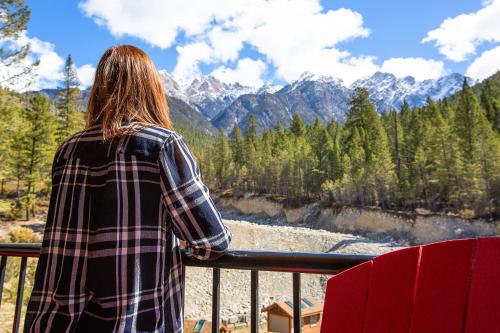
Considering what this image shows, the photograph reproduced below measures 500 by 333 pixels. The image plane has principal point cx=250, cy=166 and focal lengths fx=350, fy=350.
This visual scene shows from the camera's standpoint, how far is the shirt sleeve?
1242mm

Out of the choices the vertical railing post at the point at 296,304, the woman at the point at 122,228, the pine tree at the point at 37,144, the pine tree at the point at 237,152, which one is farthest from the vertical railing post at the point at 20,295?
the pine tree at the point at 237,152

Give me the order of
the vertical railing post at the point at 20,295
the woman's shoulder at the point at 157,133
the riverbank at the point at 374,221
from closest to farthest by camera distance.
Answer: the woman's shoulder at the point at 157,133, the vertical railing post at the point at 20,295, the riverbank at the point at 374,221

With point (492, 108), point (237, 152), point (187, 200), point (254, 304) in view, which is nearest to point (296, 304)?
point (254, 304)

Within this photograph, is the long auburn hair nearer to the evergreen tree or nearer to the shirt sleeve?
the shirt sleeve

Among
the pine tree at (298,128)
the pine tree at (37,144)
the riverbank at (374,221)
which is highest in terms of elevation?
the pine tree at (298,128)

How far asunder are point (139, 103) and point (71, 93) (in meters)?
32.4

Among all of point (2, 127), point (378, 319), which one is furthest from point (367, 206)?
point (378, 319)

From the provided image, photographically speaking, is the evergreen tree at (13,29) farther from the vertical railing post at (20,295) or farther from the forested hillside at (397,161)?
the forested hillside at (397,161)

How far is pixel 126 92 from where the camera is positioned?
1394 millimetres

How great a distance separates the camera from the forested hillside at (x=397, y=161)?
3566 centimetres

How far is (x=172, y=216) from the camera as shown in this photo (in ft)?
4.12

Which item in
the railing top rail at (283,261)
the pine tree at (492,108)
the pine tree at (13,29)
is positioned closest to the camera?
the railing top rail at (283,261)

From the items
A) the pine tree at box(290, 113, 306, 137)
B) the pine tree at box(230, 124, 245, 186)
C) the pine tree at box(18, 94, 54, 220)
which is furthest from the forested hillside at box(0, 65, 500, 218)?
the pine tree at box(290, 113, 306, 137)

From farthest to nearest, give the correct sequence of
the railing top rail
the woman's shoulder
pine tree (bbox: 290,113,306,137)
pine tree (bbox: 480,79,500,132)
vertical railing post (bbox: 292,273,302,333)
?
pine tree (bbox: 290,113,306,137)
pine tree (bbox: 480,79,500,132)
vertical railing post (bbox: 292,273,302,333)
the railing top rail
the woman's shoulder
